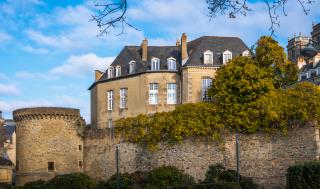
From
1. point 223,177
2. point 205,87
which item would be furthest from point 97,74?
point 223,177

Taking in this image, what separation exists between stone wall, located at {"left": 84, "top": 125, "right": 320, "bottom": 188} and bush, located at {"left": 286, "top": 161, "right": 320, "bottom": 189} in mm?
3819

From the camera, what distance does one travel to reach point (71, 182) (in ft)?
107

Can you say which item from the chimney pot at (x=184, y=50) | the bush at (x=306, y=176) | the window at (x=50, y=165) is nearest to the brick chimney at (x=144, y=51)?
the chimney pot at (x=184, y=50)

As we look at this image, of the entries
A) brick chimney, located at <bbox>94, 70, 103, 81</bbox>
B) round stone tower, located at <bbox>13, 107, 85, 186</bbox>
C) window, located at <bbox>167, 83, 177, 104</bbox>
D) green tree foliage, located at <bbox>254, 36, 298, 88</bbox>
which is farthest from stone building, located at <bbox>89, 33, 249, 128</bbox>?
round stone tower, located at <bbox>13, 107, 85, 186</bbox>

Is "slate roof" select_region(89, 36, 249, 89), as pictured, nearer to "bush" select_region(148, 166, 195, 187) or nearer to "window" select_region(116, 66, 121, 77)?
"window" select_region(116, 66, 121, 77)

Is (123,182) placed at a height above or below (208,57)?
below

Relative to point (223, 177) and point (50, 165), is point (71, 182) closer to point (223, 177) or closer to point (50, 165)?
point (50, 165)

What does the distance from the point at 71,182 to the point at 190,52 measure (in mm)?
13735

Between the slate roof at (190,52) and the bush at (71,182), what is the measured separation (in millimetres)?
10470

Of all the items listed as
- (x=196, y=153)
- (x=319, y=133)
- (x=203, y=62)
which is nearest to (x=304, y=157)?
(x=319, y=133)

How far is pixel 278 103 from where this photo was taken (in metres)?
29.5

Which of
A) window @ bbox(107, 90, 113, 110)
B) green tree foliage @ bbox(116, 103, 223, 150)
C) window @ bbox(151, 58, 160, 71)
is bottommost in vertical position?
green tree foliage @ bbox(116, 103, 223, 150)

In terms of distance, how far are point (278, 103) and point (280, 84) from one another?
7750 mm

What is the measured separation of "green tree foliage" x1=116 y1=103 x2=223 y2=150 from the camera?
101 feet
